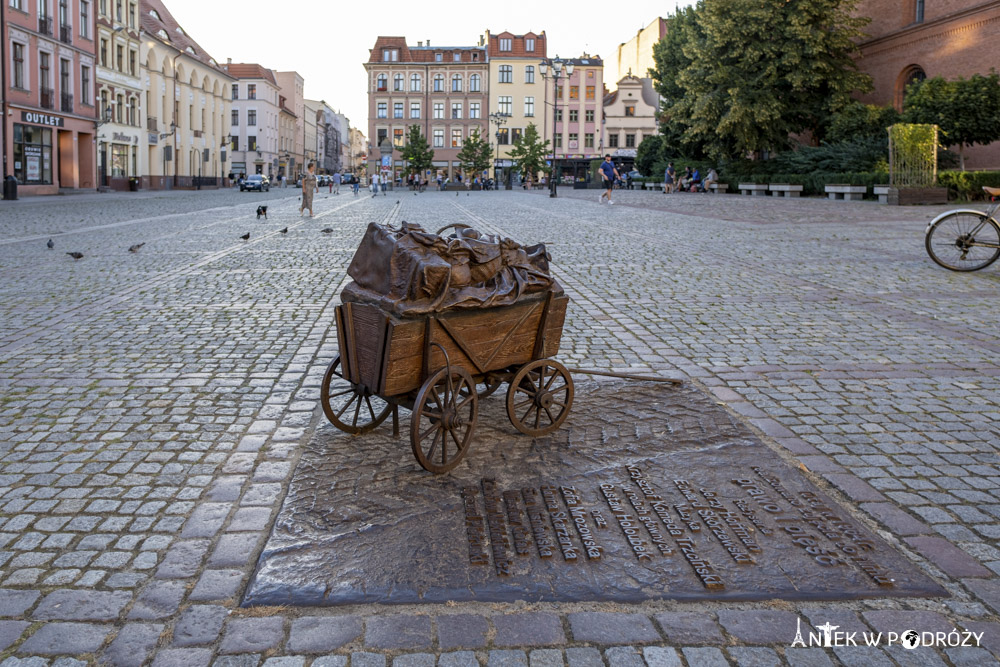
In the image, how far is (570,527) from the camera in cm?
365

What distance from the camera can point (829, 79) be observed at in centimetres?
4194

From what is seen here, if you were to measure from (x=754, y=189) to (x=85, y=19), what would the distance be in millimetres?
36385

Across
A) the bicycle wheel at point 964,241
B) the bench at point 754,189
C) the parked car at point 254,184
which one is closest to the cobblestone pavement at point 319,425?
the bicycle wheel at point 964,241

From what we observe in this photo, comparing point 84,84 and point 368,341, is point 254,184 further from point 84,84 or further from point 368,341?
point 368,341

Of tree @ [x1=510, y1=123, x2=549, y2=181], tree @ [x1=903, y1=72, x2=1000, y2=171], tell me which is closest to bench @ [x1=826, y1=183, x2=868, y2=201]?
tree @ [x1=903, y1=72, x2=1000, y2=171]

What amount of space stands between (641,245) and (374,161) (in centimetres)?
9387

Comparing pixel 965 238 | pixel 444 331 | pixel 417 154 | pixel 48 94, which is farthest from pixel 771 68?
pixel 417 154

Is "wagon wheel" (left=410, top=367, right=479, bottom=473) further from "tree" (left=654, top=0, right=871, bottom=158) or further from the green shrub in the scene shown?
"tree" (left=654, top=0, right=871, bottom=158)

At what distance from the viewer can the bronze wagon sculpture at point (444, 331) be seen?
13.7 feet

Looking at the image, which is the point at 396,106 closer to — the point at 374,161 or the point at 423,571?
the point at 374,161

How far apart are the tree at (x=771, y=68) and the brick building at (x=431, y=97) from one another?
209ft

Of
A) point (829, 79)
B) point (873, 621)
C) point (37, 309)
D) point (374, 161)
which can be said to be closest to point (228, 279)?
point (37, 309)

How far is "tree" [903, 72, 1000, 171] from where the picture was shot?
3195 cm

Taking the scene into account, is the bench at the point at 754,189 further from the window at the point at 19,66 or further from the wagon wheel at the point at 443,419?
the wagon wheel at the point at 443,419
